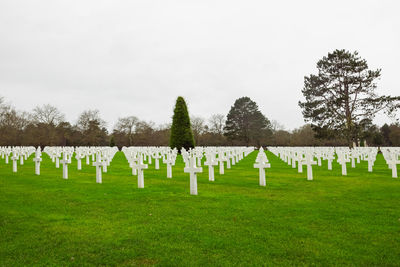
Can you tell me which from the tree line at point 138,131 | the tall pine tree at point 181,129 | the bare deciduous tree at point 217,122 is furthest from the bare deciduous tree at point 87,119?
the tall pine tree at point 181,129

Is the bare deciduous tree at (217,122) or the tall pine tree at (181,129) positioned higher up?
the bare deciduous tree at (217,122)

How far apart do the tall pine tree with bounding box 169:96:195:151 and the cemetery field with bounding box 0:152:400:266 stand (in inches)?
815

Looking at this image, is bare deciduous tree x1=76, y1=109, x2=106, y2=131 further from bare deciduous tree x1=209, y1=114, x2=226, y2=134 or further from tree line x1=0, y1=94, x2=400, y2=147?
bare deciduous tree x1=209, y1=114, x2=226, y2=134

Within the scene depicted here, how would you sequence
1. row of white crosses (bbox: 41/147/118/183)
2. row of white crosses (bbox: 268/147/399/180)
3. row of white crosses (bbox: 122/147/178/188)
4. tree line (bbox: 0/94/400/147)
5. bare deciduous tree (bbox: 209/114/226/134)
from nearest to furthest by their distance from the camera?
row of white crosses (bbox: 122/147/178/188) < row of white crosses (bbox: 41/147/118/183) < row of white crosses (bbox: 268/147/399/180) < tree line (bbox: 0/94/400/147) < bare deciduous tree (bbox: 209/114/226/134)

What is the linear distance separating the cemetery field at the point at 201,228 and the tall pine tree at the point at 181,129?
20696 millimetres

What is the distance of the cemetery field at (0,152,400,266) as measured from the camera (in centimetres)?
339

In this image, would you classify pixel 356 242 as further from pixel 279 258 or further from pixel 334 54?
pixel 334 54

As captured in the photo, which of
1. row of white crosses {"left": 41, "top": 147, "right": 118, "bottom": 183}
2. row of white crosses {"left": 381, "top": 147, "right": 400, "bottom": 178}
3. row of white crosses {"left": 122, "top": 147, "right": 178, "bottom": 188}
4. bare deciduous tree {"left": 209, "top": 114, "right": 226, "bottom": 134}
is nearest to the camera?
row of white crosses {"left": 122, "top": 147, "right": 178, "bottom": 188}

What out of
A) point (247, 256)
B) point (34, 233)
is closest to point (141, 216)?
point (34, 233)

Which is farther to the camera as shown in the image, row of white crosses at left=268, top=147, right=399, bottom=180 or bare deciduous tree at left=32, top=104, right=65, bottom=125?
bare deciduous tree at left=32, top=104, right=65, bottom=125

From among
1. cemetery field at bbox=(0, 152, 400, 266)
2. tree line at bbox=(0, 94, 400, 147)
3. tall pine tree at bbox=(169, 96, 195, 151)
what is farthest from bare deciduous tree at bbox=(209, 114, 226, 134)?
cemetery field at bbox=(0, 152, 400, 266)

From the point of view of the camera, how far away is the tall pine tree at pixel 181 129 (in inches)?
1123

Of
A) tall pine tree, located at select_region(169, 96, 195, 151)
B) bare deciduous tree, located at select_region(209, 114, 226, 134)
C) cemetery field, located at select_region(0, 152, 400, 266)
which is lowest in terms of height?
cemetery field, located at select_region(0, 152, 400, 266)

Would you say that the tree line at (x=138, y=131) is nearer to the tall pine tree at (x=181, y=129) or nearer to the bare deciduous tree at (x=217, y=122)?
the bare deciduous tree at (x=217, y=122)
